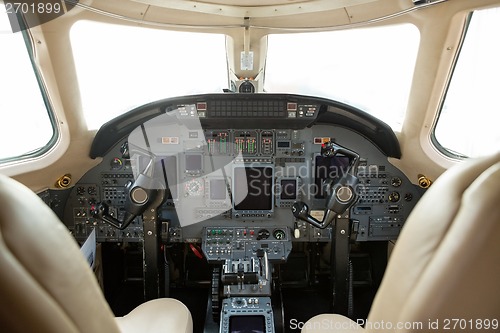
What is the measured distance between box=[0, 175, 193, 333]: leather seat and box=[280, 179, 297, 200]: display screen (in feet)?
8.32

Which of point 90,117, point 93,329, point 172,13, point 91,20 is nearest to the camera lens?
point 93,329

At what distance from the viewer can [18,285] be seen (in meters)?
0.63

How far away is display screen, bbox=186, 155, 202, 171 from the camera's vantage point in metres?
3.21

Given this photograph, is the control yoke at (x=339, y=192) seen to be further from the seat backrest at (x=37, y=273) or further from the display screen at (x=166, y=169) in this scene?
the seat backrest at (x=37, y=273)

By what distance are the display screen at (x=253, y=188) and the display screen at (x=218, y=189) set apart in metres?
0.10

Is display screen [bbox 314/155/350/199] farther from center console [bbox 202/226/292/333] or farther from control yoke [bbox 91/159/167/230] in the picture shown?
control yoke [bbox 91/159/167/230]

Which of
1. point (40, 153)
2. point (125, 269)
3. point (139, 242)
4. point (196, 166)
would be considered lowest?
point (125, 269)

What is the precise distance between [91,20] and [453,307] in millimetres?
2378

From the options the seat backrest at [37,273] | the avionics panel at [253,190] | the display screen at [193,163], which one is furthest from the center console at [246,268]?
the seat backrest at [37,273]

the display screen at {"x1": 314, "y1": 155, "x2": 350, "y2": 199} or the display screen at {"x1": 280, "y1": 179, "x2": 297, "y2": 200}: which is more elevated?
the display screen at {"x1": 314, "y1": 155, "x2": 350, "y2": 199}

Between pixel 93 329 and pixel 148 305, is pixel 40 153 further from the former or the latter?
pixel 93 329

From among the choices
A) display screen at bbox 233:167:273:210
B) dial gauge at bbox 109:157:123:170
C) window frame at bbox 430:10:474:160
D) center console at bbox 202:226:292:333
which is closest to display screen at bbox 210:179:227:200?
display screen at bbox 233:167:273:210

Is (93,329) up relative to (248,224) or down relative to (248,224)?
up

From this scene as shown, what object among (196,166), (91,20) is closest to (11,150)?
(91,20)
